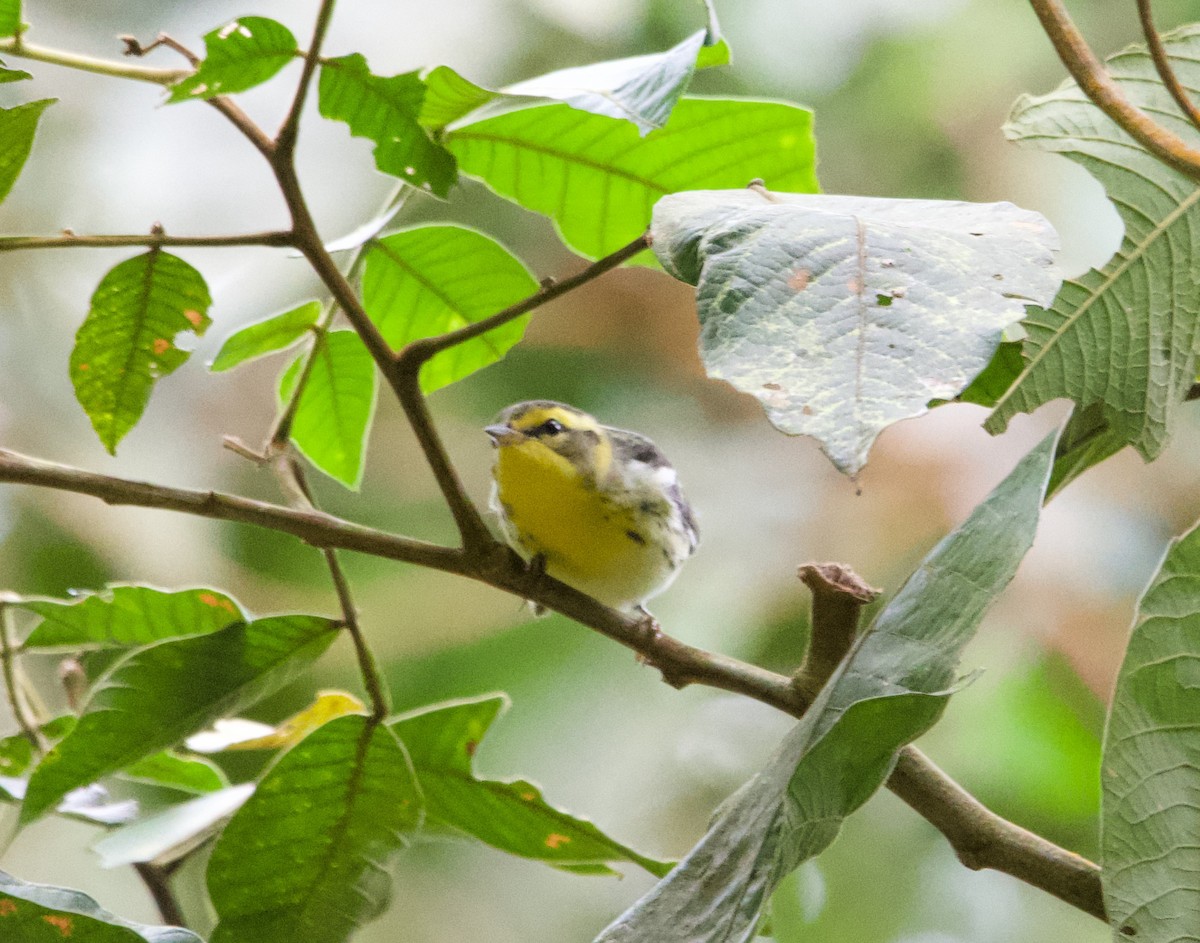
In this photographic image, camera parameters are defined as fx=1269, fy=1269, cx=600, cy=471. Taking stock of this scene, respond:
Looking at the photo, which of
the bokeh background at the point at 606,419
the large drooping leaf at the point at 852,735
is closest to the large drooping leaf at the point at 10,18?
the large drooping leaf at the point at 852,735

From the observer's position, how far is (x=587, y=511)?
71.0 inches

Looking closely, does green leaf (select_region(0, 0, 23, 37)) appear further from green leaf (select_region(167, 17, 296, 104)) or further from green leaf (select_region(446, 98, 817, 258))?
green leaf (select_region(446, 98, 817, 258))

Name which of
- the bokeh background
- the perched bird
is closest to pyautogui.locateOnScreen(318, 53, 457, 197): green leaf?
the perched bird

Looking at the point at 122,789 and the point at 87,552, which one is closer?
the point at 122,789

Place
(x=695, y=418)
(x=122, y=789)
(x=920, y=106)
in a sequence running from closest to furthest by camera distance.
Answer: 1. (x=122, y=789)
2. (x=920, y=106)
3. (x=695, y=418)

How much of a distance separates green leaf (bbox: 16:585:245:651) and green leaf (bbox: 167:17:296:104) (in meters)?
0.43

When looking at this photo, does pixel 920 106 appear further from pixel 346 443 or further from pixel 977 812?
pixel 977 812

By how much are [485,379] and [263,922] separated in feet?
8.00

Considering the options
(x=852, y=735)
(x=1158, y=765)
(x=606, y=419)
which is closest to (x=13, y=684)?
(x=852, y=735)

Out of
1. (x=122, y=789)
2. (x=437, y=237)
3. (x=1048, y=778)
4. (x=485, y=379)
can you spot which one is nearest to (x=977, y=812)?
(x=437, y=237)

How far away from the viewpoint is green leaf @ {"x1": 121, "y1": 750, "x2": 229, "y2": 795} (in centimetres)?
117

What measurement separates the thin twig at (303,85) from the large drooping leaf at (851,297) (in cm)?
27

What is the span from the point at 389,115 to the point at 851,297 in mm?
422

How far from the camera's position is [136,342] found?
952 mm
